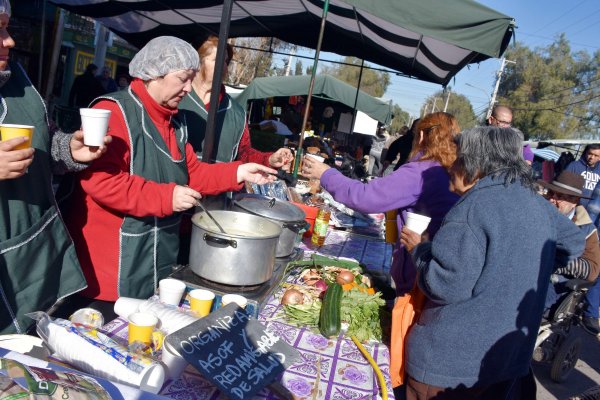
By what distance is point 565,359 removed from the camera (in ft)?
14.6

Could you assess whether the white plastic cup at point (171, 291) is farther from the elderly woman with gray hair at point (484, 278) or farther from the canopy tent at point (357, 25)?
the canopy tent at point (357, 25)

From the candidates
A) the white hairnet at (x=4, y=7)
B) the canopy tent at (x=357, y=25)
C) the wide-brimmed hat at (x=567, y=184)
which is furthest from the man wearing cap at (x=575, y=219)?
the white hairnet at (x=4, y=7)

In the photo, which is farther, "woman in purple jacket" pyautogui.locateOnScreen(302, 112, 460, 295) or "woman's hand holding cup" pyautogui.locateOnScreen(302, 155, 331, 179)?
"woman's hand holding cup" pyautogui.locateOnScreen(302, 155, 331, 179)

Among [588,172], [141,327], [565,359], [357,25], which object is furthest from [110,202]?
[588,172]

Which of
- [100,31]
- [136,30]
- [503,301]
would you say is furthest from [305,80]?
[503,301]

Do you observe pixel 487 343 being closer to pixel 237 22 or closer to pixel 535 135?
pixel 237 22

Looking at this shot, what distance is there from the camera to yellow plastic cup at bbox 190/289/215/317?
1860 millimetres

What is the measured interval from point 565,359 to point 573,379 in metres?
0.43

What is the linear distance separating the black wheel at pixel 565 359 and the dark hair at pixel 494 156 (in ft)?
10.4

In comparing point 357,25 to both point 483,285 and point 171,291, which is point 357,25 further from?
point 171,291

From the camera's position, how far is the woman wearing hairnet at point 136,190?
1.98 metres

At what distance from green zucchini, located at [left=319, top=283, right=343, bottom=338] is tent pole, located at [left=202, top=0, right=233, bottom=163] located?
113cm

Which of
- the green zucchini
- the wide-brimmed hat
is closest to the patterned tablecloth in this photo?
the green zucchini

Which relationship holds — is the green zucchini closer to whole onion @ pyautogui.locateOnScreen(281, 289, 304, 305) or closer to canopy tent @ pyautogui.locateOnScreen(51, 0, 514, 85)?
whole onion @ pyautogui.locateOnScreen(281, 289, 304, 305)
